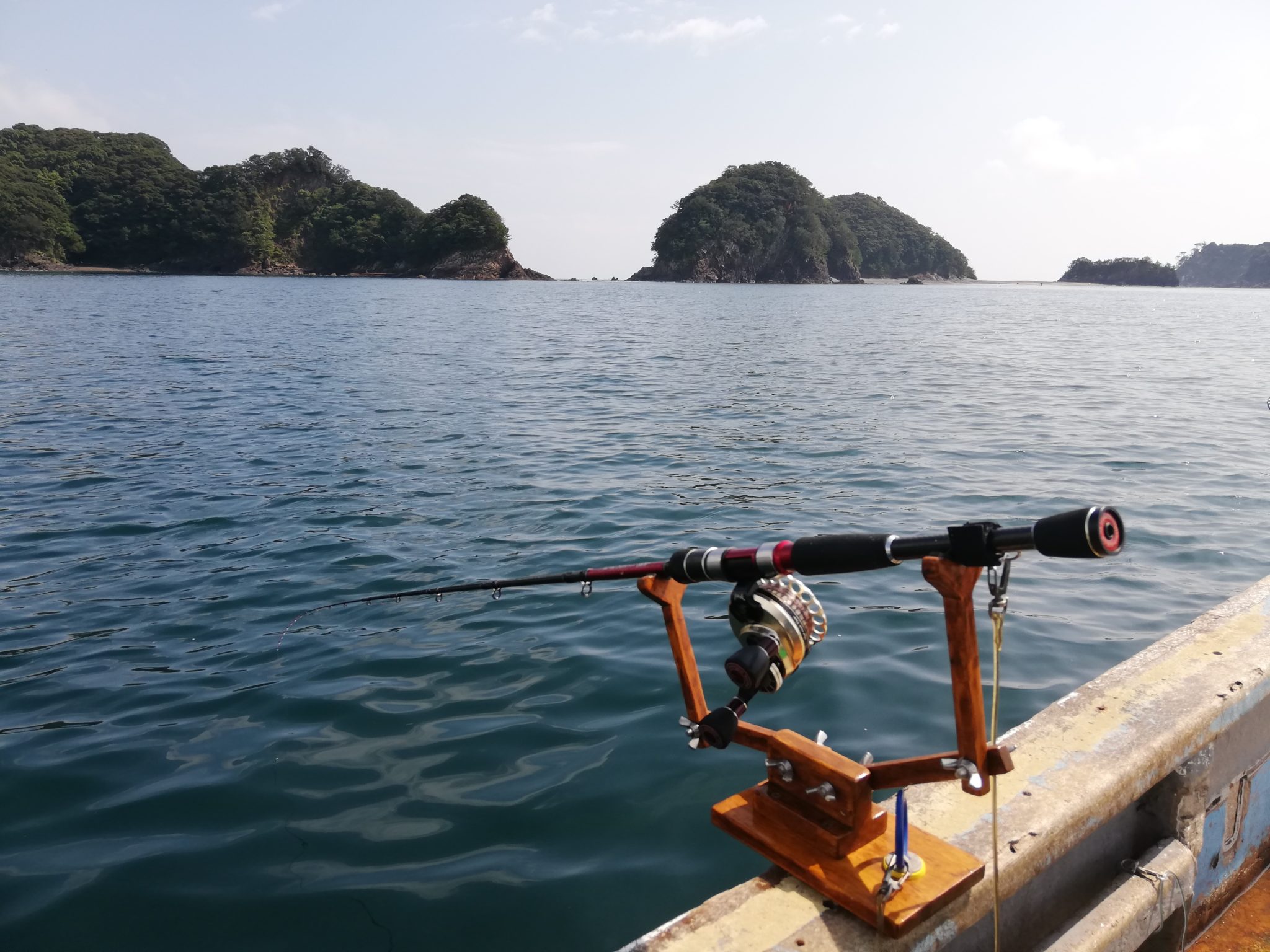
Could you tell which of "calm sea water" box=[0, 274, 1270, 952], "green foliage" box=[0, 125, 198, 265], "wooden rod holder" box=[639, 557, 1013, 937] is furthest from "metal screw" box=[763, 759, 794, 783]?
"green foliage" box=[0, 125, 198, 265]

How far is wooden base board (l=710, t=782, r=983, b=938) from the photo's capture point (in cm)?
237

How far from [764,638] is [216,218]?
150233 millimetres

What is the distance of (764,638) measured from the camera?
274 cm

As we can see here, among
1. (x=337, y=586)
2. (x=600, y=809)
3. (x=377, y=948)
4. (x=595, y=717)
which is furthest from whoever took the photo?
(x=337, y=586)

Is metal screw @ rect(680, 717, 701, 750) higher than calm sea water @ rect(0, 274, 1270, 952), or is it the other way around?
metal screw @ rect(680, 717, 701, 750)

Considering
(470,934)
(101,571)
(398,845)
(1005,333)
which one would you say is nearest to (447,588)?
(398,845)

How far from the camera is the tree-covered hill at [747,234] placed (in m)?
178

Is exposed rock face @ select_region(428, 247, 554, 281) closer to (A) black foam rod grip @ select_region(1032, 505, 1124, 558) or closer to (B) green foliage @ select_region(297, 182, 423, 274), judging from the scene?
(B) green foliage @ select_region(297, 182, 423, 274)

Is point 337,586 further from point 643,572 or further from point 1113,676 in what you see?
point 1113,676

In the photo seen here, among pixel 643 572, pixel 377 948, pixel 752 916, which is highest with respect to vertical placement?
pixel 643 572

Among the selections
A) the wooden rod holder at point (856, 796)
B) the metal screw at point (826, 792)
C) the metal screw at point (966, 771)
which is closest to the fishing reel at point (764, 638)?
the wooden rod holder at point (856, 796)

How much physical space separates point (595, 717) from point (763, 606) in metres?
2.99

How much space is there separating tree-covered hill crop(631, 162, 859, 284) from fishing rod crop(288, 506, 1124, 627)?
179m

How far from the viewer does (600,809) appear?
14.8 ft
